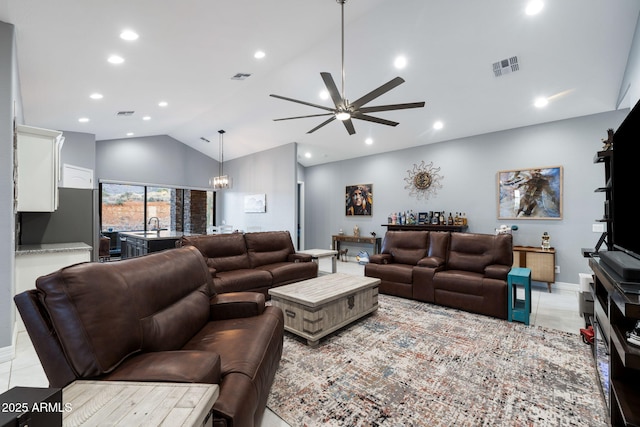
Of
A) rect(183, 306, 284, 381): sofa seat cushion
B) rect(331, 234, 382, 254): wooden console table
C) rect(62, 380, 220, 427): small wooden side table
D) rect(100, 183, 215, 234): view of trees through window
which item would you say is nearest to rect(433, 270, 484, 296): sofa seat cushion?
rect(183, 306, 284, 381): sofa seat cushion

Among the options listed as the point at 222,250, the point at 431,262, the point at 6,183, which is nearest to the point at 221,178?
the point at 222,250

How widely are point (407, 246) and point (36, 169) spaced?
4836 millimetres

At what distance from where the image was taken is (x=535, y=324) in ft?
10.8

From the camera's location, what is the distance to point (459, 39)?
3553mm

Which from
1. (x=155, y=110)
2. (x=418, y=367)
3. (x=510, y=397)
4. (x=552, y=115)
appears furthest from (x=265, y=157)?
(x=510, y=397)

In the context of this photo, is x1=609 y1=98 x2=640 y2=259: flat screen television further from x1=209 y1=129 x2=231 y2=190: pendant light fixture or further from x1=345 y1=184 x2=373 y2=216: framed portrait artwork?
x1=209 y1=129 x2=231 y2=190: pendant light fixture

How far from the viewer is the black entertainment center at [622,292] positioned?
1.31 m

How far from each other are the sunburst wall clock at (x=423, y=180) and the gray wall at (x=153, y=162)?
6300 millimetres

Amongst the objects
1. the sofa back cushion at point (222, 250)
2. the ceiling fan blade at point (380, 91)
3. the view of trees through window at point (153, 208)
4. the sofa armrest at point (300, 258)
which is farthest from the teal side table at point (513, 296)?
the view of trees through window at point (153, 208)

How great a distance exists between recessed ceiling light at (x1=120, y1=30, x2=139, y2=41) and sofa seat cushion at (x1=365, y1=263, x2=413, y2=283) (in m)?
4.10

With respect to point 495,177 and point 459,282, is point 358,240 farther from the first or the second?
point 459,282

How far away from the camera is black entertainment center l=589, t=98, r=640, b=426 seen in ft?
4.31

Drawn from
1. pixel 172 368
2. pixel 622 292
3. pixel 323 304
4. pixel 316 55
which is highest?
pixel 316 55

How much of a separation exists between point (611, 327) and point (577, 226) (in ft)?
13.3
